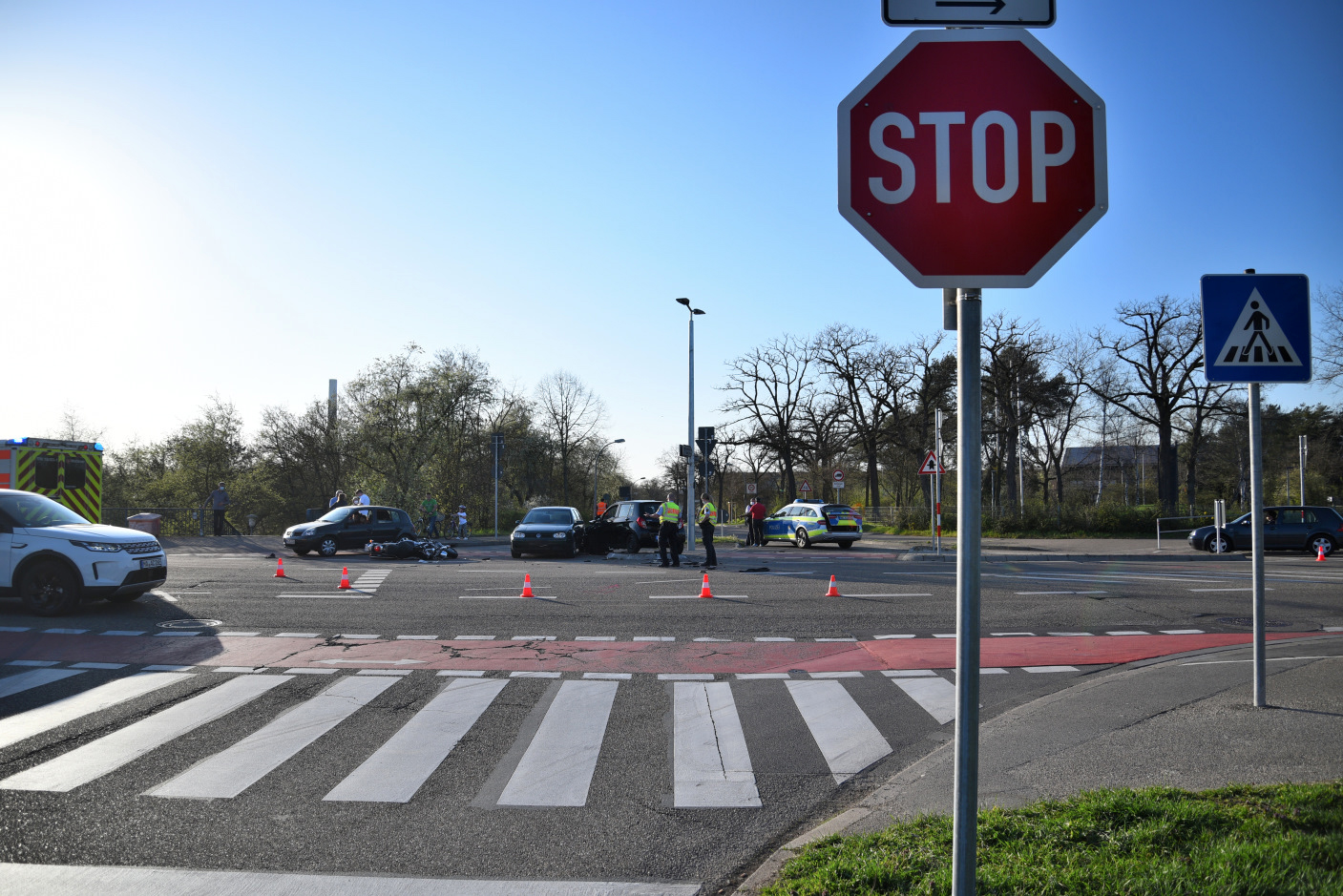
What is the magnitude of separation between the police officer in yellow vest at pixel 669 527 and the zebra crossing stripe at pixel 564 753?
40.0 feet

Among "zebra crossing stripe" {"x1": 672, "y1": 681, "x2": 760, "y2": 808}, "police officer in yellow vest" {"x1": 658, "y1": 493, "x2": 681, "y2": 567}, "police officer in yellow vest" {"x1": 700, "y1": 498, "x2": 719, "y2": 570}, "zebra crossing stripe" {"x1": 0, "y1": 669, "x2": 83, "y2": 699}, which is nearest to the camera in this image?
"zebra crossing stripe" {"x1": 672, "y1": 681, "x2": 760, "y2": 808}

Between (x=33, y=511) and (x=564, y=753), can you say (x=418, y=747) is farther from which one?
(x=33, y=511)

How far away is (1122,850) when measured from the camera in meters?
3.57

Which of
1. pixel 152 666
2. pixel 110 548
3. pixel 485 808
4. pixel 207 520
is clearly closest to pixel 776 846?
pixel 485 808

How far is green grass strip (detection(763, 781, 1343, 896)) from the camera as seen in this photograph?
320cm

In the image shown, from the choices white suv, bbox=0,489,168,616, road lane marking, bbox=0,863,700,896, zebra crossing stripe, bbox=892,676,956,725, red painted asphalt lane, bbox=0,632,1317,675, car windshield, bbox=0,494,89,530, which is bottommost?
red painted asphalt lane, bbox=0,632,1317,675

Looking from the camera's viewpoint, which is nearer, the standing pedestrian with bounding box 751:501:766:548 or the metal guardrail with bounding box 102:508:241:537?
the standing pedestrian with bounding box 751:501:766:548

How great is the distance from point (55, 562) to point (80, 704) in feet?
19.3

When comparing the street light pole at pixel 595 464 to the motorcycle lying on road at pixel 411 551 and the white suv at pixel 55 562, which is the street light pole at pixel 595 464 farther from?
the white suv at pixel 55 562

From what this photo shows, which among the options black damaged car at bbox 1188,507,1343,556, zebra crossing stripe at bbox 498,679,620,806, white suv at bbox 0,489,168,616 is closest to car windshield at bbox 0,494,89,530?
white suv at bbox 0,489,168,616

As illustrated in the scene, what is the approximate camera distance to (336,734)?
6.20 m

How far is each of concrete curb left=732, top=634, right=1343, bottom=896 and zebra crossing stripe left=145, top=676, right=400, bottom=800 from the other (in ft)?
10.5

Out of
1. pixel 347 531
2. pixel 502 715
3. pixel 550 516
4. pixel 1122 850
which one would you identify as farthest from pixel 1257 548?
pixel 347 531

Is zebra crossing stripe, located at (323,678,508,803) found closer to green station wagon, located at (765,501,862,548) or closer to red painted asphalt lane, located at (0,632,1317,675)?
red painted asphalt lane, located at (0,632,1317,675)
